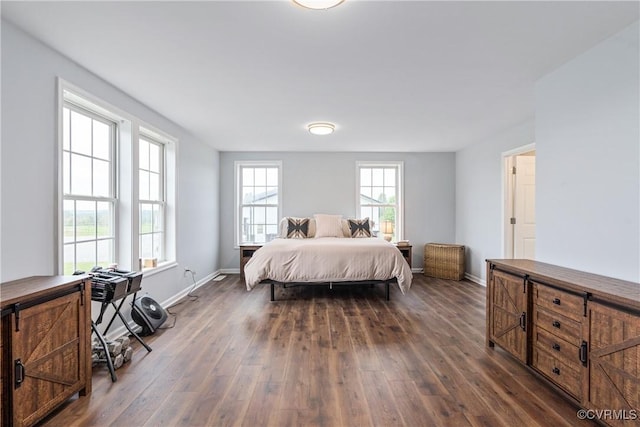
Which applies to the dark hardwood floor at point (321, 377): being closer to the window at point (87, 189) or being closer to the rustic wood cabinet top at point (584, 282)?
the rustic wood cabinet top at point (584, 282)

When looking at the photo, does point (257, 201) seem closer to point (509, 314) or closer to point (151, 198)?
point (151, 198)

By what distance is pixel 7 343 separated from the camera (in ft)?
4.90

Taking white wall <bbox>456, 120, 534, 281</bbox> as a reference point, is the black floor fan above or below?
below

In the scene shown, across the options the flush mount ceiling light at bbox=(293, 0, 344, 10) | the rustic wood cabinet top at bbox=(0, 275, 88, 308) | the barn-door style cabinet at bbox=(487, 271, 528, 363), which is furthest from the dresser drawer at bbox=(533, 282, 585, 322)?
the rustic wood cabinet top at bbox=(0, 275, 88, 308)

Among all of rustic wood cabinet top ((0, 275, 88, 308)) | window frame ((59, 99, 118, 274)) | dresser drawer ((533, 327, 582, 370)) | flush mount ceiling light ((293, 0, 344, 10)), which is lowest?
dresser drawer ((533, 327, 582, 370))

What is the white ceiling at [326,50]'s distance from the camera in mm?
1829

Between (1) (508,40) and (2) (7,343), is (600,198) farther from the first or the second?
(2) (7,343)

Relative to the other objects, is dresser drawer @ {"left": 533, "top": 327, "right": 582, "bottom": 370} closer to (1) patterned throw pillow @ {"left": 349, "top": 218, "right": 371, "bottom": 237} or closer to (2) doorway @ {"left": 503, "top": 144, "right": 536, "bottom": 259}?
(2) doorway @ {"left": 503, "top": 144, "right": 536, "bottom": 259}

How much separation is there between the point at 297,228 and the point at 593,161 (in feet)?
13.6

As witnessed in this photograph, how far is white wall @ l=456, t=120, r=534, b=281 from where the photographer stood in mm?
4570

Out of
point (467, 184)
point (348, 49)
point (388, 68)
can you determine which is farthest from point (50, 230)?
point (467, 184)

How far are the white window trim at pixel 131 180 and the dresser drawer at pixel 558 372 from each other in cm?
358

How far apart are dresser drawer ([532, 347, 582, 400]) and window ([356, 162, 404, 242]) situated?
13.9 ft

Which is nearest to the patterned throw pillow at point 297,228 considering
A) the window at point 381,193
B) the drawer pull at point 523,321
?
the window at point 381,193
